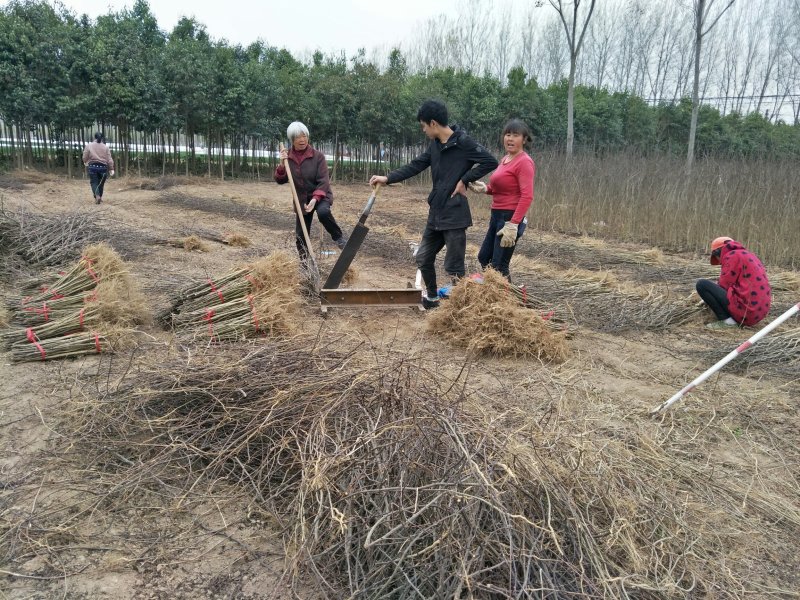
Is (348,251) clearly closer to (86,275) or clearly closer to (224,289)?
(224,289)

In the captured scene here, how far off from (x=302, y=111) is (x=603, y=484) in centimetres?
1969

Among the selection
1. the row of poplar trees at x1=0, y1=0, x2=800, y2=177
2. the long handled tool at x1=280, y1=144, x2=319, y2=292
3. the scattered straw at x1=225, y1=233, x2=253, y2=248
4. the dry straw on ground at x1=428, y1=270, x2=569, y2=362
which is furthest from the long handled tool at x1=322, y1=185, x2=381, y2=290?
the row of poplar trees at x1=0, y1=0, x2=800, y2=177

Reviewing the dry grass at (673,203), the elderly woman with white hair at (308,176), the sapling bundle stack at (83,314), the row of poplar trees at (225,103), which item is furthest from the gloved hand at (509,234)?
the row of poplar trees at (225,103)

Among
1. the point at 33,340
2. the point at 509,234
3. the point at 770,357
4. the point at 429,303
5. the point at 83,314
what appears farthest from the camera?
the point at 429,303

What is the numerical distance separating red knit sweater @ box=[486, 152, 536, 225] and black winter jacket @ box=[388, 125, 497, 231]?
0.12 meters

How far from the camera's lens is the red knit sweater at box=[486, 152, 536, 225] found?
4547mm

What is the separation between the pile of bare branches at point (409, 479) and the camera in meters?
1.78

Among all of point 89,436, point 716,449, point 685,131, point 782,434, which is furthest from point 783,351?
point 685,131

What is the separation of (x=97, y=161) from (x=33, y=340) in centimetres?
923

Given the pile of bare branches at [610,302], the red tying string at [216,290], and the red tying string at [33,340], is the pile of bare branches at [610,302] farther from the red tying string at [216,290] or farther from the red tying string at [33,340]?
the red tying string at [33,340]

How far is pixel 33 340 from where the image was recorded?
3756mm

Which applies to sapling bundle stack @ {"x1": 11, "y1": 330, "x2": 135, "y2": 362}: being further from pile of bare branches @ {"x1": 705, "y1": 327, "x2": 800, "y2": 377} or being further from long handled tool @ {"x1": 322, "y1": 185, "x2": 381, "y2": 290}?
pile of bare branches @ {"x1": 705, "y1": 327, "x2": 800, "y2": 377}

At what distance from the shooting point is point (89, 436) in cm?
270

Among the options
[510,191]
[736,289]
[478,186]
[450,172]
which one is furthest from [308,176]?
[736,289]
